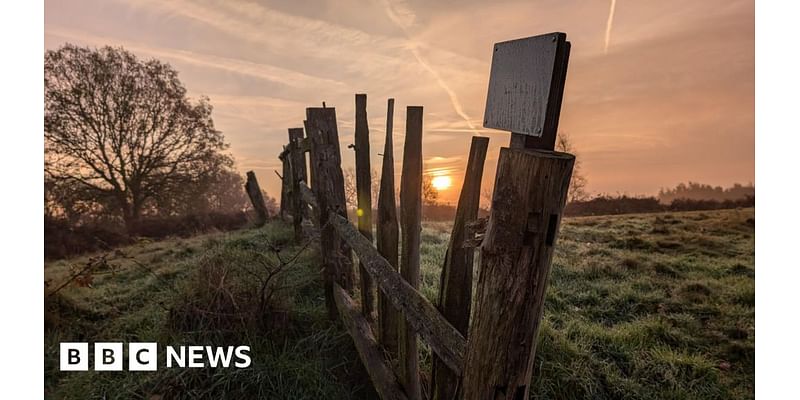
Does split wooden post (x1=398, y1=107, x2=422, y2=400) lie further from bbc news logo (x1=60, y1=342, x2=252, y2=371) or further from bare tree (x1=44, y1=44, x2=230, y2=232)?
bare tree (x1=44, y1=44, x2=230, y2=232)

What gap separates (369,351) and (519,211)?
75.4 inches

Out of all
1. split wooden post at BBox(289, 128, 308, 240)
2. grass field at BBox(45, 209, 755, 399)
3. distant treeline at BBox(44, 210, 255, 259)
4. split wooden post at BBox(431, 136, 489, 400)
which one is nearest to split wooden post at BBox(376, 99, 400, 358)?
grass field at BBox(45, 209, 755, 399)

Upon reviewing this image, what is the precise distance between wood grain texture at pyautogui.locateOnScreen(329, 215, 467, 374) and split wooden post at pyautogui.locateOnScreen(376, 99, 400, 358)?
0.40ft

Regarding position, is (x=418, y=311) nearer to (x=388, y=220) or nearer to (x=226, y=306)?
(x=388, y=220)

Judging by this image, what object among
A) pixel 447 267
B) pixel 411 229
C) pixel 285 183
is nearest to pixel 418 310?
pixel 447 267

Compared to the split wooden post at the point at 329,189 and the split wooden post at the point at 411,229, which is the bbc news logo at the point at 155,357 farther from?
the split wooden post at the point at 411,229

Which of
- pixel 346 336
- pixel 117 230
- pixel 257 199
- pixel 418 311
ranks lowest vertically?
pixel 117 230

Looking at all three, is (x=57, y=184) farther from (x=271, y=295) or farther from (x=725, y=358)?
(x=725, y=358)

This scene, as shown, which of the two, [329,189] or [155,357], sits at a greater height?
[329,189]

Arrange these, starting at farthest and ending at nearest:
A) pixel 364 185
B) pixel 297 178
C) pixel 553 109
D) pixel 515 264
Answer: pixel 297 178 → pixel 364 185 → pixel 515 264 → pixel 553 109

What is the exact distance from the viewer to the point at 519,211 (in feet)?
4.13

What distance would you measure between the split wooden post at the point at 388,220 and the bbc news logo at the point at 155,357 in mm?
1094

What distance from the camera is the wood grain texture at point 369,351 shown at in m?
2.49
